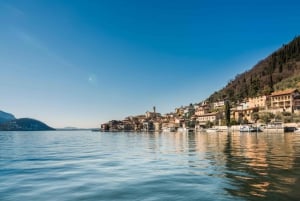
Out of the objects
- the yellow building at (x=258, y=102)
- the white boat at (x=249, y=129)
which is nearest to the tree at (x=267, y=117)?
the white boat at (x=249, y=129)

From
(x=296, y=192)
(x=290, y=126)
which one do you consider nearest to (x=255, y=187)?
(x=296, y=192)

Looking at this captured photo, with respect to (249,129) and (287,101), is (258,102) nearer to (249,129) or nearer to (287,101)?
(287,101)

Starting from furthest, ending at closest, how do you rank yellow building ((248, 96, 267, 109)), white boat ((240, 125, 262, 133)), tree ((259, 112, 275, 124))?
yellow building ((248, 96, 267, 109)), tree ((259, 112, 275, 124)), white boat ((240, 125, 262, 133))

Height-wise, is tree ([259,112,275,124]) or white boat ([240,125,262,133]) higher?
tree ([259,112,275,124])

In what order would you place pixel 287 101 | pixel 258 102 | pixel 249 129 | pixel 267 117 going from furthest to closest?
pixel 258 102
pixel 287 101
pixel 267 117
pixel 249 129

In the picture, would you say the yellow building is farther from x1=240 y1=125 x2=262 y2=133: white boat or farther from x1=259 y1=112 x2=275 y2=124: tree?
x1=240 y1=125 x2=262 y2=133: white boat

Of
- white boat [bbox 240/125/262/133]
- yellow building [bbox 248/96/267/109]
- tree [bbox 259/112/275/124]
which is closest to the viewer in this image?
white boat [bbox 240/125/262/133]

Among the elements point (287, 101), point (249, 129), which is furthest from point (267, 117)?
point (249, 129)

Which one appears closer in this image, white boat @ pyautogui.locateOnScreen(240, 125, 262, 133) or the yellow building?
white boat @ pyautogui.locateOnScreen(240, 125, 262, 133)

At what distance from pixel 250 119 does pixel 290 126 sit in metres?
41.7

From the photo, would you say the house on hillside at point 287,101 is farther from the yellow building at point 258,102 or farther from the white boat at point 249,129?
the white boat at point 249,129

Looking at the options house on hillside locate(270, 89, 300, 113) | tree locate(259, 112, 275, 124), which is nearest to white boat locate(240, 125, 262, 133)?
tree locate(259, 112, 275, 124)

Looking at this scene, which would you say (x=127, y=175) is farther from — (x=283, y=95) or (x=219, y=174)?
(x=283, y=95)

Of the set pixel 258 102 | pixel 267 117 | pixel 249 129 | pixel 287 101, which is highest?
pixel 258 102
